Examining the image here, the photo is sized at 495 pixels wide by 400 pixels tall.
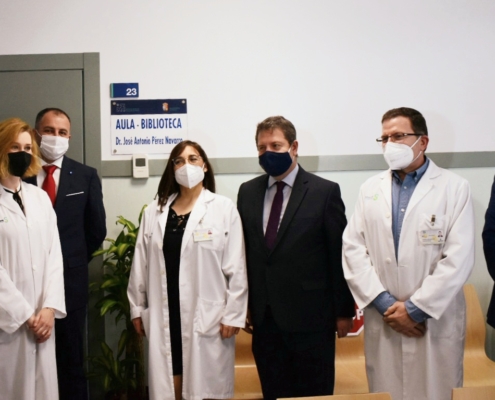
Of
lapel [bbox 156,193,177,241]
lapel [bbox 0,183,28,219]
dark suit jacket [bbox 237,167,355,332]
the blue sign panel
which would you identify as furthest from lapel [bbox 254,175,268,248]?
the blue sign panel

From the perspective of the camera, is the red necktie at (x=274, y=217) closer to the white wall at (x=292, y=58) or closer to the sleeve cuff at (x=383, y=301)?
the sleeve cuff at (x=383, y=301)

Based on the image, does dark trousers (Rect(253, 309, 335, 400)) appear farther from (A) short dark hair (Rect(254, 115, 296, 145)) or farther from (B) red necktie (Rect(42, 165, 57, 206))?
(B) red necktie (Rect(42, 165, 57, 206))

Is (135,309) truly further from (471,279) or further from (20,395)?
(471,279)

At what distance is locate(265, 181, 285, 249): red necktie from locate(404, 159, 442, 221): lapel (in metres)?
0.65

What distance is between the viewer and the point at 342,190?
4.02 meters

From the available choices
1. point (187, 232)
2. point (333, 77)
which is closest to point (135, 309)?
point (187, 232)

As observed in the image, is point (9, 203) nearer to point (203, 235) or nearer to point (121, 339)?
point (203, 235)

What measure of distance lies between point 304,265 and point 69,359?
147 centimetres

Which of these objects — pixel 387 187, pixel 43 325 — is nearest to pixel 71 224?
pixel 43 325

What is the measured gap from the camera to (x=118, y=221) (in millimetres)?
3744

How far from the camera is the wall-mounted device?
391cm

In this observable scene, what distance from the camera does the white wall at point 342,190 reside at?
3.95 metres

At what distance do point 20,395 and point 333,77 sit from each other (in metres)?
2.86

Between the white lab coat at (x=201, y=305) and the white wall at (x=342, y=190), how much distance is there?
104 centimetres
